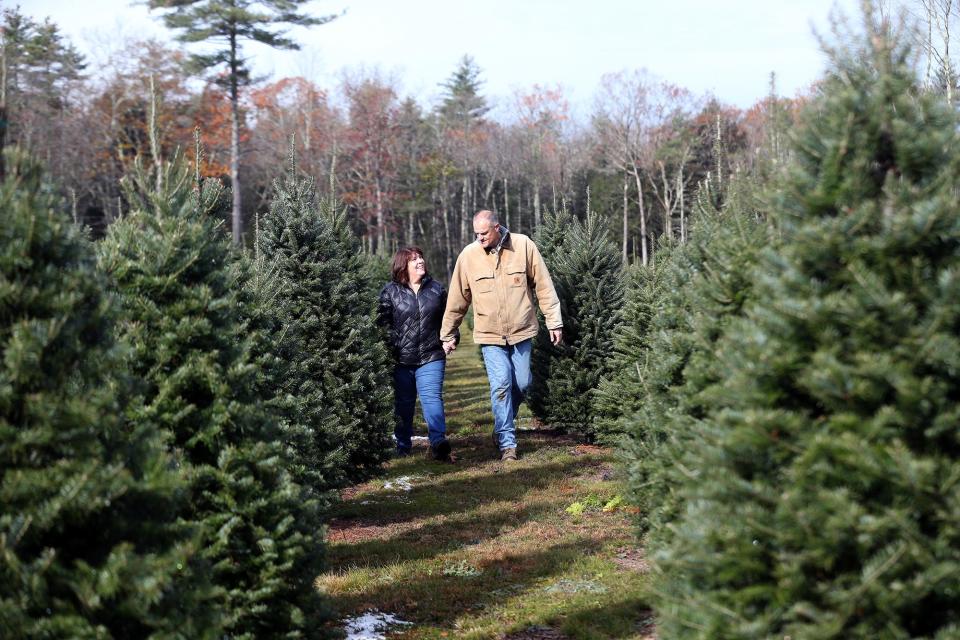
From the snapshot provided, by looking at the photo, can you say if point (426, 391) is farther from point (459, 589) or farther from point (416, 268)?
Answer: point (459, 589)

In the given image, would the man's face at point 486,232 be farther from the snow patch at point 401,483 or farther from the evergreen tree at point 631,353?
the snow patch at point 401,483

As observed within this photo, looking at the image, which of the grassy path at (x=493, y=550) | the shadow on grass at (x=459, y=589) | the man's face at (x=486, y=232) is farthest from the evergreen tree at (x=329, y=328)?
the shadow on grass at (x=459, y=589)

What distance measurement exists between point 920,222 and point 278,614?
284 centimetres

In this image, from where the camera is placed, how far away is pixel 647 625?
14.8 feet

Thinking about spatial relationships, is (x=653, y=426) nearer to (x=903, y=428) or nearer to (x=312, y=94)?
(x=903, y=428)

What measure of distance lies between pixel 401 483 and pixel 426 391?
1187 mm

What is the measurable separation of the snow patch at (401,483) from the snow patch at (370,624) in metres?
3.37

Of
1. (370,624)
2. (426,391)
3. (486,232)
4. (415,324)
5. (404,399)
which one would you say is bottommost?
(370,624)

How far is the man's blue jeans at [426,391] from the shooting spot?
9.16m

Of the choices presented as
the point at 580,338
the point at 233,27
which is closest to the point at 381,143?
the point at 233,27

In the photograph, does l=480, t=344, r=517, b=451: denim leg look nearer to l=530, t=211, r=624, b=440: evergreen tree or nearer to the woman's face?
the woman's face

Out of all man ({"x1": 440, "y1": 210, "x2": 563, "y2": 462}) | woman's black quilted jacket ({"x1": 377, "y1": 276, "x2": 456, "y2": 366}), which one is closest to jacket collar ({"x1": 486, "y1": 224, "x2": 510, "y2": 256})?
man ({"x1": 440, "y1": 210, "x2": 563, "y2": 462})

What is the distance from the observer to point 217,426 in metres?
3.51

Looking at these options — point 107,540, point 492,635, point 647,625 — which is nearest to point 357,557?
point 492,635
